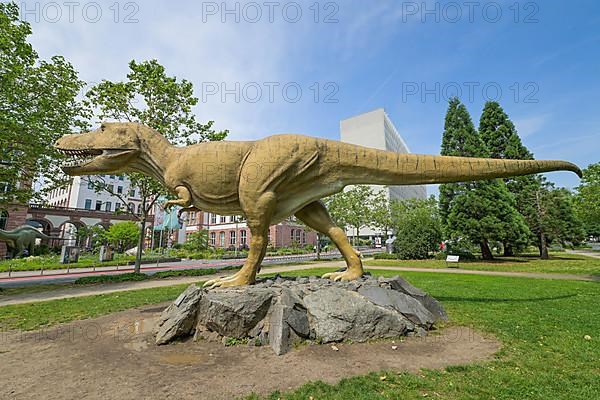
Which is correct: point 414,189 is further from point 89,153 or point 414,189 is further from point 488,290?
point 89,153

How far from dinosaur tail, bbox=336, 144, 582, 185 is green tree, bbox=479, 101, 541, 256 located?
22.0 m

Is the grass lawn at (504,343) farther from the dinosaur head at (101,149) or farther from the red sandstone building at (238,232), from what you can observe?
the red sandstone building at (238,232)

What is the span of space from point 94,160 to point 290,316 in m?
4.52

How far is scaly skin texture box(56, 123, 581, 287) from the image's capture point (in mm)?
5551

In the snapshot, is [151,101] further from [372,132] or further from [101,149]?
[372,132]

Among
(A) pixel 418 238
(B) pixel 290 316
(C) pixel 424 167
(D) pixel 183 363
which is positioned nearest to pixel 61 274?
(D) pixel 183 363

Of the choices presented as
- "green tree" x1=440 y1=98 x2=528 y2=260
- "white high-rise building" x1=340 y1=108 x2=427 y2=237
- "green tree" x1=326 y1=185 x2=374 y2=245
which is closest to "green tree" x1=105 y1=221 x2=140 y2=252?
"green tree" x1=326 y1=185 x2=374 y2=245

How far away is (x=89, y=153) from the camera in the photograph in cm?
575

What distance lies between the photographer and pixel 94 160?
5.70 metres

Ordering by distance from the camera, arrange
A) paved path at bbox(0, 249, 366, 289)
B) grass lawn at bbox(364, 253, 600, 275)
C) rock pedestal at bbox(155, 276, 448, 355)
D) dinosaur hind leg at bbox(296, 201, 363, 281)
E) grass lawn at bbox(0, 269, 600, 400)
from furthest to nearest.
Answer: grass lawn at bbox(364, 253, 600, 275)
paved path at bbox(0, 249, 366, 289)
dinosaur hind leg at bbox(296, 201, 363, 281)
rock pedestal at bbox(155, 276, 448, 355)
grass lawn at bbox(0, 269, 600, 400)

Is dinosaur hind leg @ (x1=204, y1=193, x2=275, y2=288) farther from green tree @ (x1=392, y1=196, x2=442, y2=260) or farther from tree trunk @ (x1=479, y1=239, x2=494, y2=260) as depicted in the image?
green tree @ (x1=392, y1=196, x2=442, y2=260)

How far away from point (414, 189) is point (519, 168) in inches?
3281

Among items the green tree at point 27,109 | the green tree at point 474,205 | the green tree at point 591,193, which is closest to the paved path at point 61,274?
the green tree at point 27,109

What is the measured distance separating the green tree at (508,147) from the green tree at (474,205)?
2.48m
